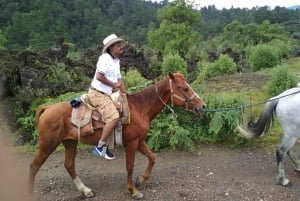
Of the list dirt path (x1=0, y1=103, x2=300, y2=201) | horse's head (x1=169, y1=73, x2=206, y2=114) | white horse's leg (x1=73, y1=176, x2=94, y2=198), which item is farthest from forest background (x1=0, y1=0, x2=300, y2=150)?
white horse's leg (x1=73, y1=176, x2=94, y2=198)

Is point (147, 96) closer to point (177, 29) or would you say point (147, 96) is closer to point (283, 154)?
point (283, 154)

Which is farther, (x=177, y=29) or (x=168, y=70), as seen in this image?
(x=177, y=29)

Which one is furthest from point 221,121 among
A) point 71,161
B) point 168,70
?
point 168,70

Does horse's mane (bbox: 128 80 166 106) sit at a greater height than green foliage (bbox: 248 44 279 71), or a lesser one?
greater

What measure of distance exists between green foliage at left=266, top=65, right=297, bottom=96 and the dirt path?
3591mm

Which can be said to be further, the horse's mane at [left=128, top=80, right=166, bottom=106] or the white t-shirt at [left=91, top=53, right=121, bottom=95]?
the horse's mane at [left=128, top=80, right=166, bottom=106]

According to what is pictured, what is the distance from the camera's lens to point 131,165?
235 inches

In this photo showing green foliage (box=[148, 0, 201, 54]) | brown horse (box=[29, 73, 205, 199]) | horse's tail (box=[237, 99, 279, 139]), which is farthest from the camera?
green foliage (box=[148, 0, 201, 54])

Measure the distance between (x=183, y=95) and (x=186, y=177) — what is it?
1702mm

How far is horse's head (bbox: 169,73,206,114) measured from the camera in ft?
19.4

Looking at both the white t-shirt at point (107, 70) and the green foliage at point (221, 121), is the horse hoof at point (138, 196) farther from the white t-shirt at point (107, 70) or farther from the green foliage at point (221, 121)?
the green foliage at point (221, 121)

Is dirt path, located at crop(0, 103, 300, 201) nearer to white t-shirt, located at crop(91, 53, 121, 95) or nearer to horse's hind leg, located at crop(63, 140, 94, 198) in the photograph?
horse's hind leg, located at crop(63, 140, 94, 198)

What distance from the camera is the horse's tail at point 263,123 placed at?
6578 mm

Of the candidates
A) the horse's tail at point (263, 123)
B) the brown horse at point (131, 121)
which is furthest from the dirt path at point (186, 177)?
the horse's tail at point (263, 123)
